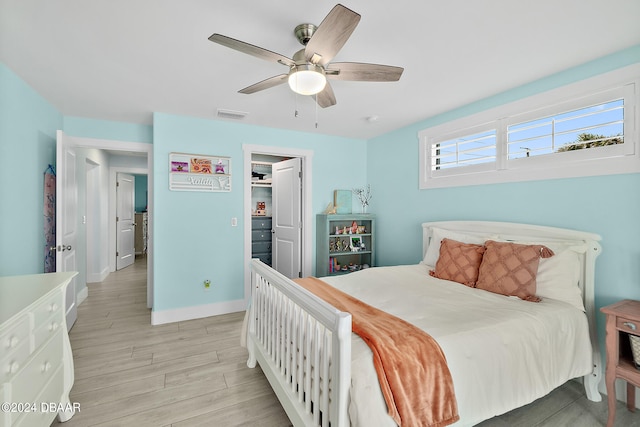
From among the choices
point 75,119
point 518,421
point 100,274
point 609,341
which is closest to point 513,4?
point 609,341

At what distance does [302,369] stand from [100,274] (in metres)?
5.22

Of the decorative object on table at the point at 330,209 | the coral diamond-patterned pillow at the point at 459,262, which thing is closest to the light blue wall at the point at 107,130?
the decorative object on table at the point at 330,209

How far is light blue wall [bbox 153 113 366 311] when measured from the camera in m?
3.33

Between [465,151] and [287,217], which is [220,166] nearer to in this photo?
[287,217]

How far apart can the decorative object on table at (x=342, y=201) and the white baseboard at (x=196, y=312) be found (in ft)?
6.12

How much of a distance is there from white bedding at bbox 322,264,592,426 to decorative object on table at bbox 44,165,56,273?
3.04 m

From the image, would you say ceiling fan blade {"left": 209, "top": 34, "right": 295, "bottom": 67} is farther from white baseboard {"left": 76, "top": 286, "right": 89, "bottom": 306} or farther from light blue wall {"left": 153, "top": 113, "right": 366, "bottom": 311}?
white baseboard {"left": 76, "top": 286, "right": 89, "bottom": 306}

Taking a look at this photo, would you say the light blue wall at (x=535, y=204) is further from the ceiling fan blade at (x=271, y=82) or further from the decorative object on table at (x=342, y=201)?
the ceiling fan blade at (x=271, y=82)

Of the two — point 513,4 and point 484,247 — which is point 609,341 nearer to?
point 484,247

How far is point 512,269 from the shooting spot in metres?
2.16

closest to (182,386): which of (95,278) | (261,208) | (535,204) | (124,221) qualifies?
(535,204)

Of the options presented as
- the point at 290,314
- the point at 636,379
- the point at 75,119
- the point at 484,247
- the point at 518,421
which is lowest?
the point at 518,421

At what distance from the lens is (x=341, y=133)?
416 centimetres

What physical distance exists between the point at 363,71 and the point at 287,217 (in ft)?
9.45
